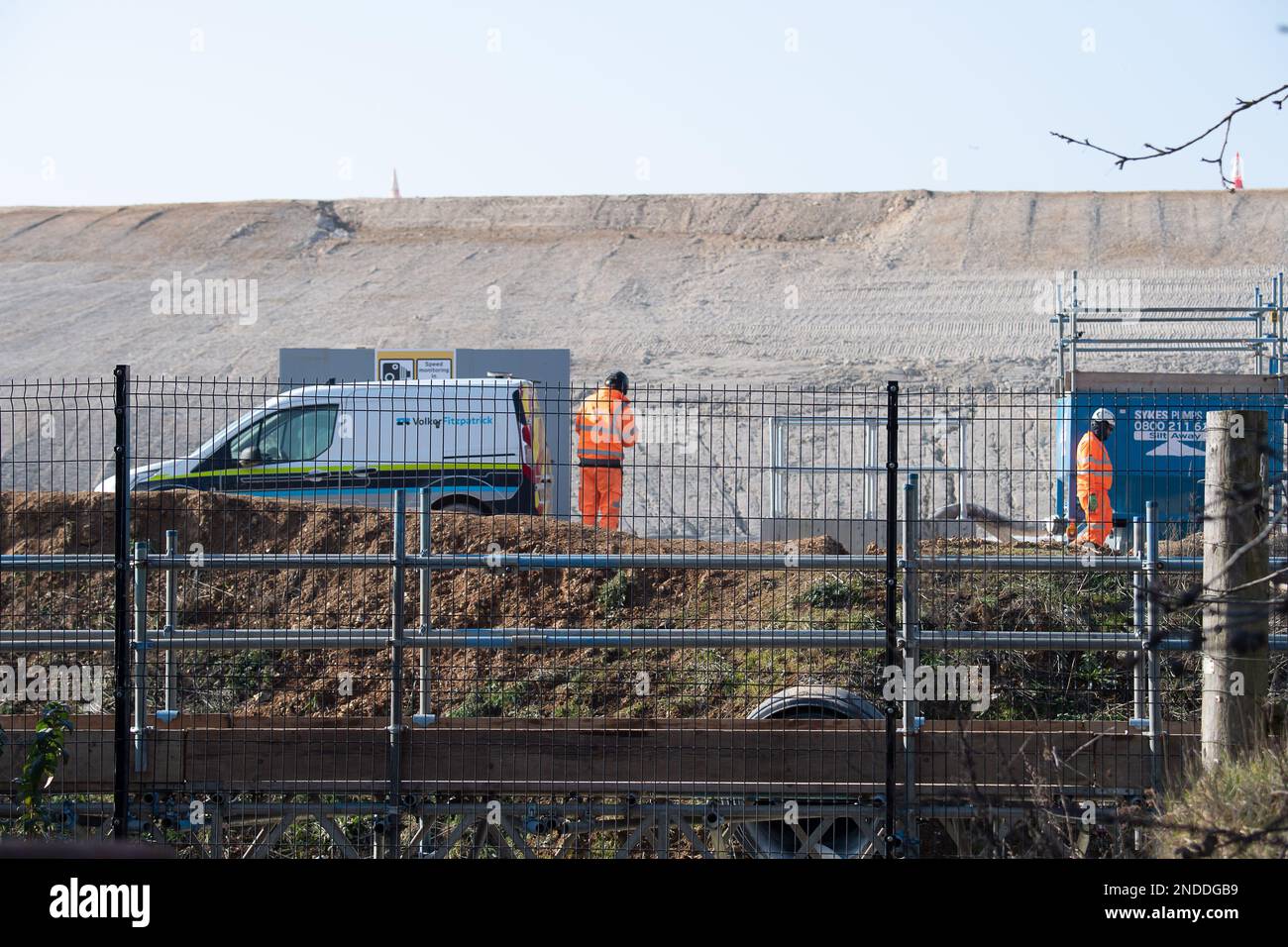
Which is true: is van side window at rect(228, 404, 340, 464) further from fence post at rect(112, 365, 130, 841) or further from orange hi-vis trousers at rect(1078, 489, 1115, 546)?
orange hi-vis trousers at rect(1078, 489, 1115, 546)

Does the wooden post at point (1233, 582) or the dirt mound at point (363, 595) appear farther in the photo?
the dirt mound at point (363, 595)

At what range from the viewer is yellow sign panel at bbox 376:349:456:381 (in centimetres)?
1897

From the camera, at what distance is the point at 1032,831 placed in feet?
16.0

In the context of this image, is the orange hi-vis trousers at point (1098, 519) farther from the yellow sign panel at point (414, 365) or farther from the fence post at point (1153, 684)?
the yellow sign panel at point (414, 365)

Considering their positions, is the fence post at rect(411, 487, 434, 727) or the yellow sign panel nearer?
the fence post at rect(411, 487, 434, 727)

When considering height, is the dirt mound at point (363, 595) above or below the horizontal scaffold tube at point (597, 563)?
below

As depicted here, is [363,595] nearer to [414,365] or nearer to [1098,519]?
[1098,519]

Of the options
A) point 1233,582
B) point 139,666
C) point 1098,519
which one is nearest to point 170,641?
point 139,666

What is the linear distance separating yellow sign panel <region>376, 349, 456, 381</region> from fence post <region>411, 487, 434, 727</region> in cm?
1194

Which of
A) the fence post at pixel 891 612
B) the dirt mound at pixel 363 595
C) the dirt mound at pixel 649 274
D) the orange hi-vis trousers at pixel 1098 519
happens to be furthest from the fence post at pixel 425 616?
the dirt mound at pixel 649 274

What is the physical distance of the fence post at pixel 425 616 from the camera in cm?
659

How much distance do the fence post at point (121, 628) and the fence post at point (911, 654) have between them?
3.93 m

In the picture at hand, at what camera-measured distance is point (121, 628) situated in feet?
21.0

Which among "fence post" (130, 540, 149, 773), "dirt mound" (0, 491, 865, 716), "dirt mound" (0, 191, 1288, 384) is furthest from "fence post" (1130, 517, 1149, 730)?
"dirt mound" (0, 191, 1288, 384)
